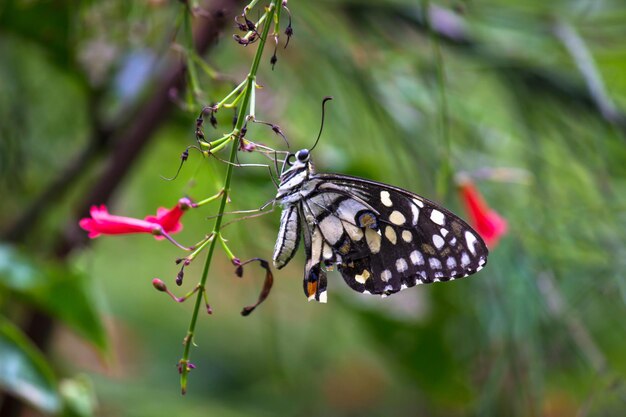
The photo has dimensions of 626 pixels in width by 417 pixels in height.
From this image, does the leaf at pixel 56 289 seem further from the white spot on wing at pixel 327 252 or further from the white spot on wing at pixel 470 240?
the white spot on wing at pixel 470 240

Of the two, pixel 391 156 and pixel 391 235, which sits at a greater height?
pixel 391 156

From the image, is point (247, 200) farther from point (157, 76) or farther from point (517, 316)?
point (517, 316)

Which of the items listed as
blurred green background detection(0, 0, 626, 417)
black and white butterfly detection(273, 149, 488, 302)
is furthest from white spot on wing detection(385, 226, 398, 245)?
blurred green background detection(0, 0, 626, 417)

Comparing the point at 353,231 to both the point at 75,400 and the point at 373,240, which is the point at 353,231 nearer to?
the point at 373,240

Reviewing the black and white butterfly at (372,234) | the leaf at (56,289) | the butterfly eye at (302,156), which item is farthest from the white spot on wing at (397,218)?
the leaf at (56,289)

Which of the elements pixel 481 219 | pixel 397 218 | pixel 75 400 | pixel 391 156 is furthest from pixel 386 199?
pixel 391 156

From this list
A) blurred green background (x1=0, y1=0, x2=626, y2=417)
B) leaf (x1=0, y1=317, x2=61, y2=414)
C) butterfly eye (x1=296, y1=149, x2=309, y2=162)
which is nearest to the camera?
butterfly eye (x1=296, y1=149, x2=309, y2=162)

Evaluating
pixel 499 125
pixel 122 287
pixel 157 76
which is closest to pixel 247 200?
pixel 157 76

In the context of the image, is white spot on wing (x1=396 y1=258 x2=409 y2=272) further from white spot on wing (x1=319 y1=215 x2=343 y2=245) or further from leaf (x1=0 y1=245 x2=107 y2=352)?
leaf (x1=0 y1=245 x2=107 y2=352)
